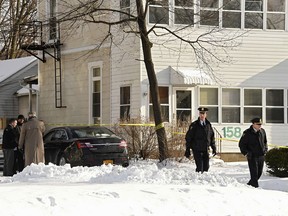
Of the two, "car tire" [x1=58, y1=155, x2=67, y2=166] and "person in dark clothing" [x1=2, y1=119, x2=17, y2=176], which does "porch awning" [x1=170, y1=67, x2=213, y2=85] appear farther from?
"person in dark clothing" [x1=2, y1=119, x2=17, y2=176]

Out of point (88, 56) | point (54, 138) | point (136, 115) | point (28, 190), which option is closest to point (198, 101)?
point (136, 115)

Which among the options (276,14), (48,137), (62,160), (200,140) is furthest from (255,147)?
(276,14)

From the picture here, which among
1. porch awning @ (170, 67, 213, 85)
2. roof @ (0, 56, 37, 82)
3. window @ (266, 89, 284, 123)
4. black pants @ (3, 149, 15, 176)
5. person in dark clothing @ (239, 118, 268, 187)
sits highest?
roof @ (0, 56, 37, 82)

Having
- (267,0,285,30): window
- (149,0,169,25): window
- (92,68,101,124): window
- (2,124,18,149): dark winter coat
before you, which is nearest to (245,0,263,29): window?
(267,0,285,30): window

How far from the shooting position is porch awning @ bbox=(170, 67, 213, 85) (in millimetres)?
23172

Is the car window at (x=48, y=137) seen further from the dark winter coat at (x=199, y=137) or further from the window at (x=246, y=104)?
the window at (x=246, y=104)

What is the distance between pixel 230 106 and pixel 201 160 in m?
9.83

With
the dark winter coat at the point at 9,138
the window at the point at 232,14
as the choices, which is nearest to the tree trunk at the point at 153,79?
the dark winter coat at the point at 9,138

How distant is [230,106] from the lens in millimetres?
24531

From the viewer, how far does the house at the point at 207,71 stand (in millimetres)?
23531

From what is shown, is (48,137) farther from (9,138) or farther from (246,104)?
(246,104)

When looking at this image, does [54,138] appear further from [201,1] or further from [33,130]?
[201,1]

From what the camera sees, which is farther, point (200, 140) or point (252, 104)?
point (252, 104)

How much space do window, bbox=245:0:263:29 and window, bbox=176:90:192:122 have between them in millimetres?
3456
